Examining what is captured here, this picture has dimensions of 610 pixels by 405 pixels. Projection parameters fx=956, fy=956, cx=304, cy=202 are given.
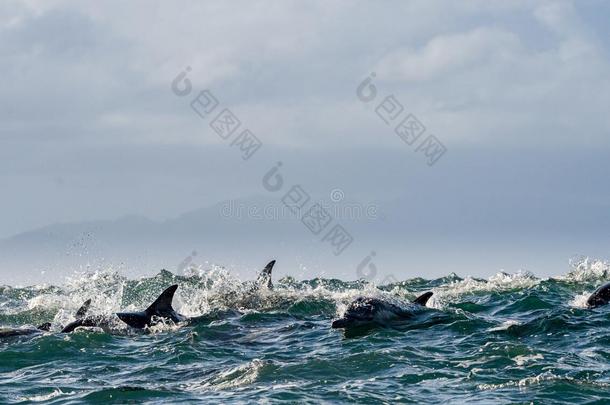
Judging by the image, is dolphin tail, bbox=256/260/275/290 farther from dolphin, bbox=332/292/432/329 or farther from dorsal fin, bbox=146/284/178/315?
dolphin, bbox=332/292/432/329

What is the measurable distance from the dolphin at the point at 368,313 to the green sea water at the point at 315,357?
1.03ft

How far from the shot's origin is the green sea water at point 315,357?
733 inches

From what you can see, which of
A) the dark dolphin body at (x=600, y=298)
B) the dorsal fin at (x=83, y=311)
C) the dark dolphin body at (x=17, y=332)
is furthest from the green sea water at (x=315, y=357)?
the dorsal fin at (x=83, y=311)

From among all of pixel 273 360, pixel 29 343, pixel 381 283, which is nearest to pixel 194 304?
pixel 29 343

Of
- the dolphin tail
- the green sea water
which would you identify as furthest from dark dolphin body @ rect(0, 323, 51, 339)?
the dolphin tail

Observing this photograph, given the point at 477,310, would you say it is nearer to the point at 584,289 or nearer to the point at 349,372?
the point at 584,289

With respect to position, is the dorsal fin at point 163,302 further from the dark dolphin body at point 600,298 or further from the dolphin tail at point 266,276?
the dark dolphin body at point 600,298

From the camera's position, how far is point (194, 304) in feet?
103

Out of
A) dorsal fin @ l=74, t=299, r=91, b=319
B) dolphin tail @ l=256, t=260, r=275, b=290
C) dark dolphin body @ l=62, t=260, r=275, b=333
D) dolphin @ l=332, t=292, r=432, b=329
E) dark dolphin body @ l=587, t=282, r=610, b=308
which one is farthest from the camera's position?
dolphin tail @ l=256, t=260, r=275, b=290

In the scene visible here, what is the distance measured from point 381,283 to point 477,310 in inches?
801

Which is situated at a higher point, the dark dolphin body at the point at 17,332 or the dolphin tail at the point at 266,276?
the dolphin tail at the point at 266,276

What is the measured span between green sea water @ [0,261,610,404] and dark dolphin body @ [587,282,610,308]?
0.48 m

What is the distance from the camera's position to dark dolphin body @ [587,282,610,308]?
28578 mm

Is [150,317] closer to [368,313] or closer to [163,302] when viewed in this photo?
[163,302]
